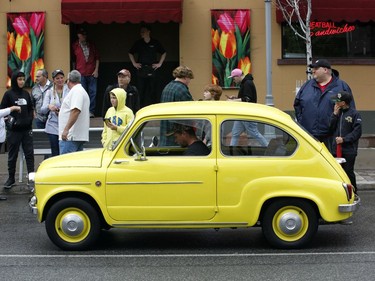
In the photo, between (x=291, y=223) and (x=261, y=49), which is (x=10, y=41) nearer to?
(x=261, y=49)

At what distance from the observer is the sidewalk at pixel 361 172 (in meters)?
12.8

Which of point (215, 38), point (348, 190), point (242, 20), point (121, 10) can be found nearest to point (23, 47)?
point (121, 10)

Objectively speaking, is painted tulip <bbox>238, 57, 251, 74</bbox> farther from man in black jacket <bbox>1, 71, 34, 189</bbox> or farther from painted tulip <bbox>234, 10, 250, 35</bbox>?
man in black jacket <bbox>1, 71, 34, 189</bbox>

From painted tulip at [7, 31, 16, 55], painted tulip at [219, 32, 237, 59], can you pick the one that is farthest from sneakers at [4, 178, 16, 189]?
painted tulip at [219, 32, 237, 59]

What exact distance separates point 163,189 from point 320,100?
10.7 feet

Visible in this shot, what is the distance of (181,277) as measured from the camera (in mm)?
7195

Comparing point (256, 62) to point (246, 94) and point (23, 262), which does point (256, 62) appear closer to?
point (246, 94)

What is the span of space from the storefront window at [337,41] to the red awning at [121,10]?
2762 millimetres

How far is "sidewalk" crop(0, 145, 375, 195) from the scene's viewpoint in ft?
41.9

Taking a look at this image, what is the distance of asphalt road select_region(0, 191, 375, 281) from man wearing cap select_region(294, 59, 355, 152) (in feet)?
4.52

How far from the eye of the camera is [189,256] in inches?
318

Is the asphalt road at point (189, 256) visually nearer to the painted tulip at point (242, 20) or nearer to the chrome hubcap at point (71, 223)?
the chrome hubcap at point (71, 223)

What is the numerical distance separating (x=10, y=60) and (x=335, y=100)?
970 cm

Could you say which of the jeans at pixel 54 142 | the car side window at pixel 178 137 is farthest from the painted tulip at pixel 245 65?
the car side window at pixel 178 137
